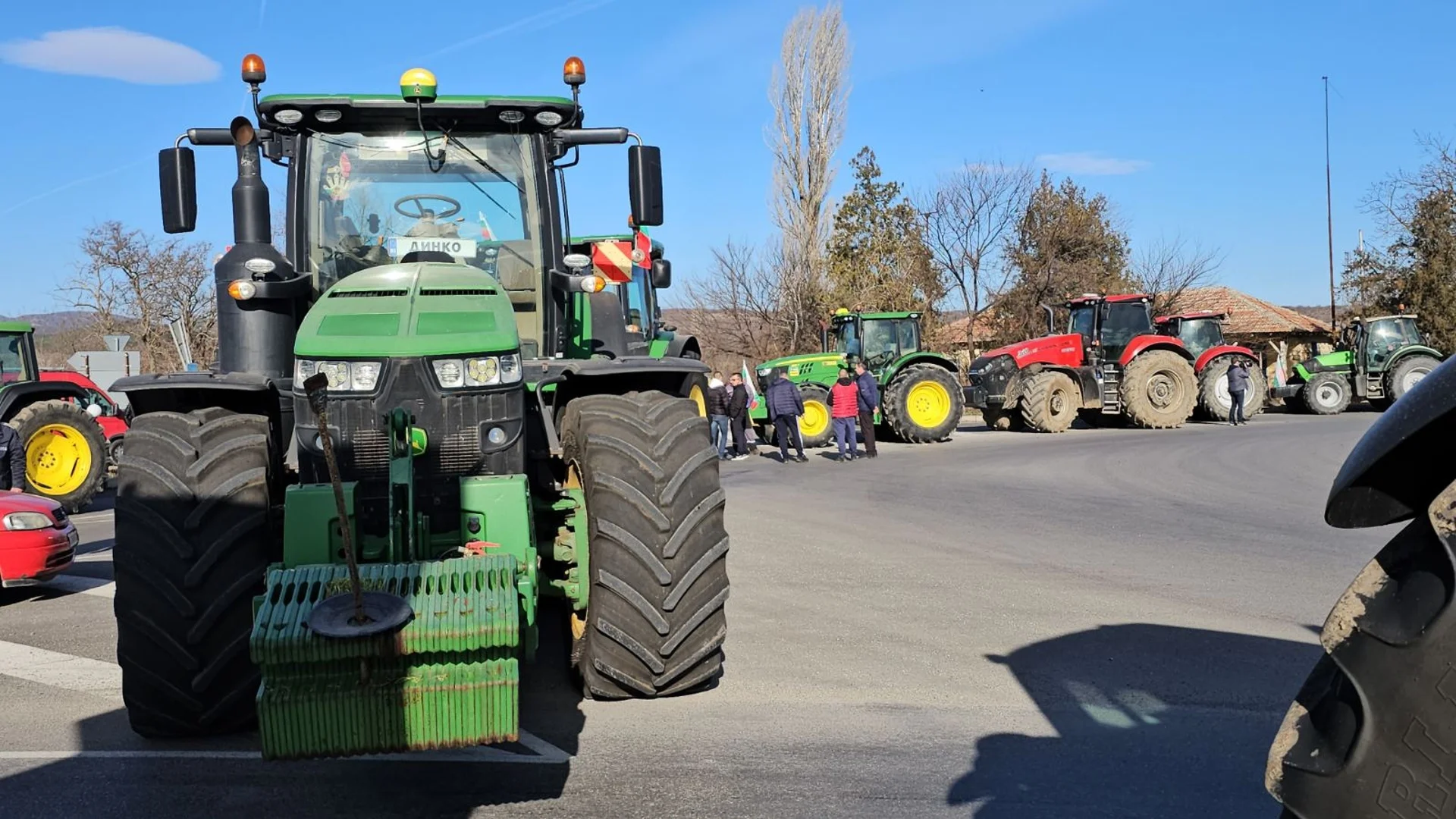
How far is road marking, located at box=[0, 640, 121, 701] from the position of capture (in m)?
6.22

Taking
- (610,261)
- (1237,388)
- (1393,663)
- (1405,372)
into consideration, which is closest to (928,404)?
(1237,388)

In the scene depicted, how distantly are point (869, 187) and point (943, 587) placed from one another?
3007 centimetres

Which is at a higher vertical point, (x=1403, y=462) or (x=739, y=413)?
(x=1403, y=462)

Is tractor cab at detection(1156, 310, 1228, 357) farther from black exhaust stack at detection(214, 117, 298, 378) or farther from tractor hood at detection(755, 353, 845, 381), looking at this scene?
black exhaust stack at detection(214, 117, 298, 378)

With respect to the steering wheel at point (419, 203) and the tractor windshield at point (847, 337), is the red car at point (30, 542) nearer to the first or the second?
the steering wheel at point (419, 203)

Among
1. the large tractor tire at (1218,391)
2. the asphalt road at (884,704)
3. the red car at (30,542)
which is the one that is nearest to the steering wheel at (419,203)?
the asphalt road at (884,704)

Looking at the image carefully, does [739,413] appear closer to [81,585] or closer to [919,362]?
[919,362]

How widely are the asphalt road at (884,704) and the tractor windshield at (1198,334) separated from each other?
54.4 ft

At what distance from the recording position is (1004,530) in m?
11.5

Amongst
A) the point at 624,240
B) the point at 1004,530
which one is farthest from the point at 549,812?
the point at 624,240

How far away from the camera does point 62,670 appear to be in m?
6.66

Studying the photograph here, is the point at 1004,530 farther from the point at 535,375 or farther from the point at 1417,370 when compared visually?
the point at 1417,370

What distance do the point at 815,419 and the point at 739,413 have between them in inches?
97.7

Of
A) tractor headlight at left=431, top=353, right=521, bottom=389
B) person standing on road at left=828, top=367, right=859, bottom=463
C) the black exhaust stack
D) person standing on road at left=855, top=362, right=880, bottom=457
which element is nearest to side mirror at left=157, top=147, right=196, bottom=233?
the black exhaust stack
